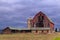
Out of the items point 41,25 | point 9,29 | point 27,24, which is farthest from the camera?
point 27,24

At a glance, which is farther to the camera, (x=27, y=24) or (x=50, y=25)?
(x=27, y=24)

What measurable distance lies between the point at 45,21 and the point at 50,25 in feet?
7.04

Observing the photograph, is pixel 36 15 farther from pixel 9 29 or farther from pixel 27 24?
pixel 9 29

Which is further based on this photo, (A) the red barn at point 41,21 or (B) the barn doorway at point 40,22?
(B) the barn doorway at point 40,22

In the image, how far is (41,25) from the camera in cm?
6419

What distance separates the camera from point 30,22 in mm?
67625

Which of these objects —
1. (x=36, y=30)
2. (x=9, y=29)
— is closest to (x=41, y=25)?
(x=36, y=30)

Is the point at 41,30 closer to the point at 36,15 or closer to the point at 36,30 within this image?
the point at 36,30

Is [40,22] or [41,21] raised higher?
[41,21]

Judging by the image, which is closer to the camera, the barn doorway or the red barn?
the red barn

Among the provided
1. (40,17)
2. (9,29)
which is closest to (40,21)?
(40,17)

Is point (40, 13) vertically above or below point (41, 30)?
above

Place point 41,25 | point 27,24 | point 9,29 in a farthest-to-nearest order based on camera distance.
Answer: point 27,24 < point 41,25 < point 9,29

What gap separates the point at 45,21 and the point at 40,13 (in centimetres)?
308
